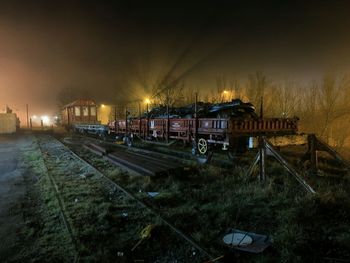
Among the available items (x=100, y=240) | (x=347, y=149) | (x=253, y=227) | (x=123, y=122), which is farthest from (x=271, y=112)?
(x=100, y=240)

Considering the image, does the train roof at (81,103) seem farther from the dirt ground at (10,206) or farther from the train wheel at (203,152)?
the train wheel at (203,152)

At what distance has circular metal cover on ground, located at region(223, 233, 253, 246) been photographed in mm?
4227

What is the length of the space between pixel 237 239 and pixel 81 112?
3668 centimetres

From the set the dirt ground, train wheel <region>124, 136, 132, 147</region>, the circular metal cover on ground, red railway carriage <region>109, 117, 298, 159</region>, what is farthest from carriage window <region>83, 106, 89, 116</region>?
the circular metal cover on ground

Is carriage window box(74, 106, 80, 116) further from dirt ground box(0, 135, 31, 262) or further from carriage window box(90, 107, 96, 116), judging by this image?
dirt ground box(0, 135, 31, 262)

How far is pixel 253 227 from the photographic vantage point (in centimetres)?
489

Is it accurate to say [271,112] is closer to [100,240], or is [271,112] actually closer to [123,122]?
[123,122]

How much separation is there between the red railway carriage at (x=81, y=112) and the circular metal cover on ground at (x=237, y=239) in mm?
34652

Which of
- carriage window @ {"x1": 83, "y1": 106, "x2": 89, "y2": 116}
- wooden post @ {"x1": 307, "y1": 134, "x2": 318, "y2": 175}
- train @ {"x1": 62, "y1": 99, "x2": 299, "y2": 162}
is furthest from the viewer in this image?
carriage window @ {"x1": 83, "y1": 106, "x2": 89, "y2": 116}

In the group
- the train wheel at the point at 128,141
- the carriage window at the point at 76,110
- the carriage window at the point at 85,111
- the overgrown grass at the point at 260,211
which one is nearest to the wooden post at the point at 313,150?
the overgrown grass at the point at 260,211

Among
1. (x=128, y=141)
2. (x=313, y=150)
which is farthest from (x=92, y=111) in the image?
(x=313, y=150)

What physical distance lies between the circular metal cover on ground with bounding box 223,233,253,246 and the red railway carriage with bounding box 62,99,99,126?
114 ft

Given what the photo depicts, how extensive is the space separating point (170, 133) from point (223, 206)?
779cm

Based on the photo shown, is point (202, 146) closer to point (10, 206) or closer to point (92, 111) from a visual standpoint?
point (10, 206)
